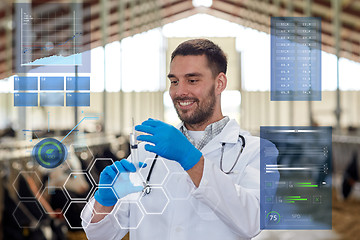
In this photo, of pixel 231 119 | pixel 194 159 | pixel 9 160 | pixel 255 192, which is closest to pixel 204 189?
pixel 194 159

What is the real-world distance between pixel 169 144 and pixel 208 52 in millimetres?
257

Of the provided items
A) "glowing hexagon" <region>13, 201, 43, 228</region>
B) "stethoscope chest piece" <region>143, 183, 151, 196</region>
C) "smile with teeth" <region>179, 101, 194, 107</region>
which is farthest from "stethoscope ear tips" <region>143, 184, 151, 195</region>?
"glowing hexagon" <region>13, 201, 43, 228</region>

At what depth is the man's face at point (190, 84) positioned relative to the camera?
0.82m

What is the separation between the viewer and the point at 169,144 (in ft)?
2.53

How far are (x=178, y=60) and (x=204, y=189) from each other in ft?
1.02

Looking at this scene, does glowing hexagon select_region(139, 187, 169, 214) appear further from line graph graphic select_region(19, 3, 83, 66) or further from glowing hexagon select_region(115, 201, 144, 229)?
line graph graphic select_region(19, 3, 83, 66)

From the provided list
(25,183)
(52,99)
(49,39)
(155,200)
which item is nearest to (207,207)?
(155,200)

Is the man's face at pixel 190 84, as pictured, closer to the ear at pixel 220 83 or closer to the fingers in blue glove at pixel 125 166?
the ear at pixel 220 83

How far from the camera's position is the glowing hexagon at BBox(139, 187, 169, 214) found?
885mm

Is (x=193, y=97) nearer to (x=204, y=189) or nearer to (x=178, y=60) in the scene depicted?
(x=178, y=60)

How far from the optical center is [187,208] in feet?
2.88

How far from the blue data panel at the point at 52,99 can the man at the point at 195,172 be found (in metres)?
0.25

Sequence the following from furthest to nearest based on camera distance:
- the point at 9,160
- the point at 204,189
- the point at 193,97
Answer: the point at 9,160
the point at 193,97
the point at 204,189

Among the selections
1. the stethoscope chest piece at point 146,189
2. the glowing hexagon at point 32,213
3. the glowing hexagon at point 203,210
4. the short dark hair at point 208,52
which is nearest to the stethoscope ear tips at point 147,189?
the stethoscope chest piece at point 146,189
